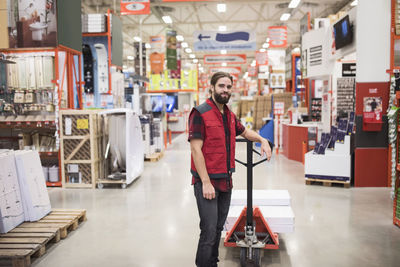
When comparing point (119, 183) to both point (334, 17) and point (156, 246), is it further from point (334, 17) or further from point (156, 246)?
point (334, 17)

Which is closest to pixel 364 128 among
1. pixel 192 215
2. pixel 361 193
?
pixel 361 193

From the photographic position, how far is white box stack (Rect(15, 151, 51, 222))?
13.5 feet

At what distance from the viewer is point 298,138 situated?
9.66m

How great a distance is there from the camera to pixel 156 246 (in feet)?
12.7

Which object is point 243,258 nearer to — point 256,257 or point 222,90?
point 256,257

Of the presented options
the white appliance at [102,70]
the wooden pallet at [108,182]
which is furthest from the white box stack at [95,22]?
the wooden pallet at [108,182]

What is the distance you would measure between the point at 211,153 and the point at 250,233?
3.33 ft

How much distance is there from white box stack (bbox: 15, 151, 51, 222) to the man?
2.43 metres

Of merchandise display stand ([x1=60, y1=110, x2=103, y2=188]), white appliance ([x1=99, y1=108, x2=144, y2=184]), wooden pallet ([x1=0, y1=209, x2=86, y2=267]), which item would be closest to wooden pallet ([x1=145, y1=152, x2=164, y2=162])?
white appliance ([x1=99, y1=108, x2=144, y2=184])

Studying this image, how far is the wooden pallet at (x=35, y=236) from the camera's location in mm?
3348

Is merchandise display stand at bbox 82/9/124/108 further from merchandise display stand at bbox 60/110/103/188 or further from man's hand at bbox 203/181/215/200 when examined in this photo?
man's hand at bbox 203/181/215/200

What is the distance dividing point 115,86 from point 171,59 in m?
6.24

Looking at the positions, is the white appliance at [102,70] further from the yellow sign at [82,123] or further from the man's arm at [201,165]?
the man's arm at [201,165]

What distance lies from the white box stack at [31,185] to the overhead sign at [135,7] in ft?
19.5
